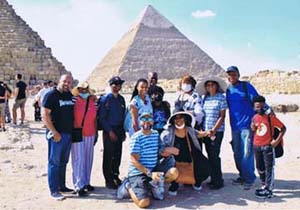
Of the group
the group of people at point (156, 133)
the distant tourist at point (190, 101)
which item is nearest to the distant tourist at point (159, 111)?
the group of people at point (156, 133)

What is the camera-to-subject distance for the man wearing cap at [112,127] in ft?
19.8

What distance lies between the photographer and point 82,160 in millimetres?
5898

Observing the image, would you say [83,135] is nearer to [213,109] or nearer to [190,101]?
[190,101]

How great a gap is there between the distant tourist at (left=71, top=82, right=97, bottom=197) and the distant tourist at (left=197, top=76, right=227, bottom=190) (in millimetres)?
1442

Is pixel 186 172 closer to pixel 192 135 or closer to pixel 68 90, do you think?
pixel 192 135

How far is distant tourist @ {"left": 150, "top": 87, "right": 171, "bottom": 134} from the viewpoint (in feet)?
19.7

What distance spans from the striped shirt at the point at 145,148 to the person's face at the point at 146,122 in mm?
83

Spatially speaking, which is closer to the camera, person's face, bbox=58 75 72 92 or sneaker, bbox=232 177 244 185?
person's face, bbox=58 75 72 92

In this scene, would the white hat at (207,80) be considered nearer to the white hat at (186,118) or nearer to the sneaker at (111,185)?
the white hat at (186,118)

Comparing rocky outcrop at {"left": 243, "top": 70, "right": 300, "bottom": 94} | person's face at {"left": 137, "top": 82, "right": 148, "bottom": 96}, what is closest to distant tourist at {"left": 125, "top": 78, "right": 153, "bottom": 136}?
person's face at {"left": 137, "top": 82, "right": 148, "bottom": 96}

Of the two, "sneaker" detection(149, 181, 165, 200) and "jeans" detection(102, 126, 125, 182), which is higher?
"jeans" detection(102, 126, 125, 182)

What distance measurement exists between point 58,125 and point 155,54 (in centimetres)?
13147

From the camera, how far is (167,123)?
231 inches

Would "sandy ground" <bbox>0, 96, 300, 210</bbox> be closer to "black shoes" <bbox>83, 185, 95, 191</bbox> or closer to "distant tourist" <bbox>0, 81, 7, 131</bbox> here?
"black shoes" <bbox>83, 185, 95, 191</bbox>
